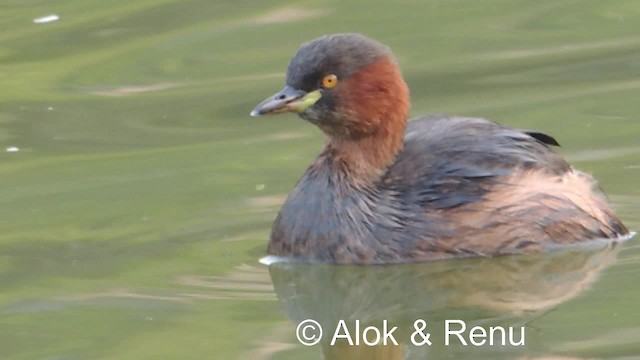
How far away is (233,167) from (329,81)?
145cm

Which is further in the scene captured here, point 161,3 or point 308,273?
point 161,3

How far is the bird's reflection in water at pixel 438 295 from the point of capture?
23.7ft

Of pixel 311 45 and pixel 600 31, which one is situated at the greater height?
pixel 311 45

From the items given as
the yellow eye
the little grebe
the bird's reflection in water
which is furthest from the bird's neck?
the bird's reflection in water

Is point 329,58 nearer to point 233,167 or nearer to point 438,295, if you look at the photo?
point 438,295

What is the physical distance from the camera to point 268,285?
8.18 meters

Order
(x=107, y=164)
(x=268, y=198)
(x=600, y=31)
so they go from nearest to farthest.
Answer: (x=268, y=198)
(x=107, y=164)
(x=600, y=31)

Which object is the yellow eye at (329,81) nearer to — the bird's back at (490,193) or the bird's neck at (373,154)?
the bird's neck at (373,154)

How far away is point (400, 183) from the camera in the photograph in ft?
28.0

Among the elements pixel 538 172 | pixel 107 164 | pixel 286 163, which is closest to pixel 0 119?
pixel 107 164

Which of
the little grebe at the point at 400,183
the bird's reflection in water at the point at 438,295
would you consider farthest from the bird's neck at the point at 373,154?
the bird's reflection in water at the point at 438,295

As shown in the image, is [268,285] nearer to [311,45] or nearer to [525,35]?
[311,45]

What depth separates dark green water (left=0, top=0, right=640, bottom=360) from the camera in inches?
296

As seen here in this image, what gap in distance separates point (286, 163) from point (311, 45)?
4.96 feet
